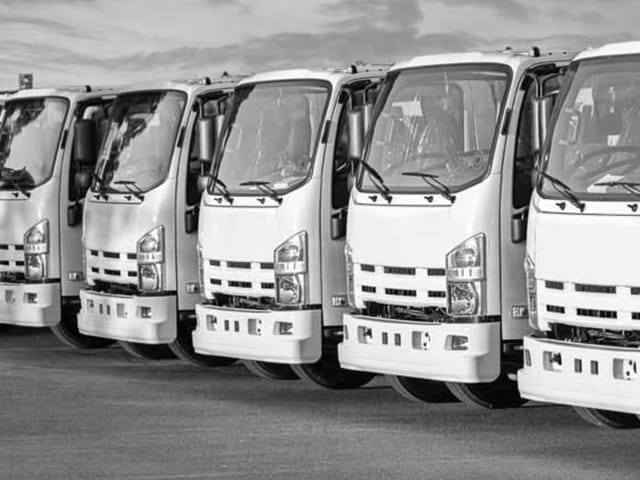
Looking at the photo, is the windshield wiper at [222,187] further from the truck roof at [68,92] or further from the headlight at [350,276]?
the truck roof at [68,92]

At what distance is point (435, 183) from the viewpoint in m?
13.5

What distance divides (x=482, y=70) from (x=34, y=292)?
625 centimetres

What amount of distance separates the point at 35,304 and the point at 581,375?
776 cm

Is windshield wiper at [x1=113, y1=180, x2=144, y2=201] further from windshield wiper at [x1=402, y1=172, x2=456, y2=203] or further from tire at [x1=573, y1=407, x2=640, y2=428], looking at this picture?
tire at [x1=573, y1=407, x2=640, y2=428]

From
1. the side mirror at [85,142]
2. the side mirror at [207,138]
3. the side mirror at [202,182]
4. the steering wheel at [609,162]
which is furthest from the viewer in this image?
the side mirror at [85,142]

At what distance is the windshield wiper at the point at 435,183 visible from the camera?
13.3m

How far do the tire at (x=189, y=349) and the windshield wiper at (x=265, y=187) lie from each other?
1.79 m

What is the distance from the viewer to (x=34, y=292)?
18406 millimetres

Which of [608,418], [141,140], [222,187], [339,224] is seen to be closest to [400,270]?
[339,224]

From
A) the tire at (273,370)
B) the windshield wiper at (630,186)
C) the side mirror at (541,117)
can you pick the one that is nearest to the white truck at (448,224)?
the side mirror at (541,117)

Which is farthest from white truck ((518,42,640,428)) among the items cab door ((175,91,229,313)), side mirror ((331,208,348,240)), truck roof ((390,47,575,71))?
cab door ((175,91,229,313))

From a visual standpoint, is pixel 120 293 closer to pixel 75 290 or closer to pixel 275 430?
pixel 75 290

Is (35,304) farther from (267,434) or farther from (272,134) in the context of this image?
(267,434)

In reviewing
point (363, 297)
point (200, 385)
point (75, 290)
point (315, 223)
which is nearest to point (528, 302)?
point (363, 297)
